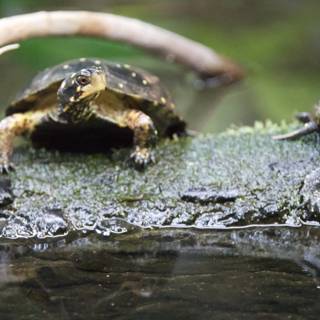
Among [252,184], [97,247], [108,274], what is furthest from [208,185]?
[108,274]

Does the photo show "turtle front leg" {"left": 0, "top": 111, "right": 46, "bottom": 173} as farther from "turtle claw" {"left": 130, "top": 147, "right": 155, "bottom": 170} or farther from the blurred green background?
the blurred green background

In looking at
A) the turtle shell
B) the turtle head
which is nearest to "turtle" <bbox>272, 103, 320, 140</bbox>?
the turtle shell

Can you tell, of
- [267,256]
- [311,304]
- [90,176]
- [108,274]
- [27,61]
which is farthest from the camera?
[27,61]

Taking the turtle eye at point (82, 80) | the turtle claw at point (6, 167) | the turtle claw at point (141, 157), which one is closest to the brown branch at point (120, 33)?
the turtle claw at point (6, 167)

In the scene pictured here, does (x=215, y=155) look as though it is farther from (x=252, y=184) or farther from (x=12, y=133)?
(x=12, y=133)

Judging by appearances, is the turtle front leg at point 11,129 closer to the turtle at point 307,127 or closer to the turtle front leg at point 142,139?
the turtle front leg at point 142,139

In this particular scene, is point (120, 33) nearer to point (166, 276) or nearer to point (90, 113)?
point (90, 113)

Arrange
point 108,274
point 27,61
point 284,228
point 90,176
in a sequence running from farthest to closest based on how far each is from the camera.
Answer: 1. point 27,61
2. point 90,176
3. point 284,228
4. point 108,274
